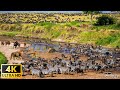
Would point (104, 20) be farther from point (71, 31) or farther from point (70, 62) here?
point (70, 62)

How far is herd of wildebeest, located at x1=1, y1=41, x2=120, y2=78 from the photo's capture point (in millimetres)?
10914

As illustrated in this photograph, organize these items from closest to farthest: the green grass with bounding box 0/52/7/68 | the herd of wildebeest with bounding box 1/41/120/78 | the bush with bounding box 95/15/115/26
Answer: the green grass with bounding box 0/52/7/68
the herd of wildebeest with bounding box 1/41/120/78
the bush with bounding box 95/15/115/26

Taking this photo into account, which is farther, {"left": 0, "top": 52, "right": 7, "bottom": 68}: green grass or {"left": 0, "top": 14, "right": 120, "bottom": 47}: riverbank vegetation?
{"left": 0, "top": 14, "right": 120, "bottom": 47}: riverbank vegetation

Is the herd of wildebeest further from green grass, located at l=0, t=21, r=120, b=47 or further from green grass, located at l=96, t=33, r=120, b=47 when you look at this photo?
green grass, located at l=0, t=21, r=120, b=47

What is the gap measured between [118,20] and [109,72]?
142 cm

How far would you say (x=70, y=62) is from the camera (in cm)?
1102

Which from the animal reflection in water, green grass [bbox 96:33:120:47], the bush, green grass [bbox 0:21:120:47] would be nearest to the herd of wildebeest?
the animal reflection in water

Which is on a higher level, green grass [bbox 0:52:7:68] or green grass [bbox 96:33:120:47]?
green grass [bbox 96:33:120:47]

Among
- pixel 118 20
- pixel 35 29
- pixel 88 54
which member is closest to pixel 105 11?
pixel 118 20

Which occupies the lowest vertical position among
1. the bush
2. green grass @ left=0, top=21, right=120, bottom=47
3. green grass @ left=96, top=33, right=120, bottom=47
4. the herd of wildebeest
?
the herd of wildebeest

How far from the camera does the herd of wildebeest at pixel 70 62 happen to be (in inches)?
430

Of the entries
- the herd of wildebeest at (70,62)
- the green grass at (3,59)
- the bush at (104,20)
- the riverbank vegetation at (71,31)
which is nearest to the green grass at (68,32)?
the riverbank vegetation at (71,31)

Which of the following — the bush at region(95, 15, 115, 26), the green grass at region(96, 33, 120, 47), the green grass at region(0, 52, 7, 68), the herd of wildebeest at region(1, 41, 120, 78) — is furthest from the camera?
the bush at region(95, 15, 115, 26)

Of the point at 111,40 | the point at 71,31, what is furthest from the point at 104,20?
the point at 71,31
